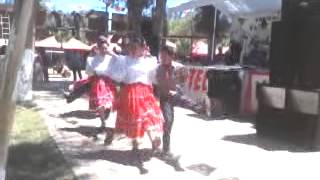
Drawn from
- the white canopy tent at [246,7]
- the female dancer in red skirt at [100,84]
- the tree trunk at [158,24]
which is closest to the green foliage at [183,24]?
the white canopy tent at [246,7]

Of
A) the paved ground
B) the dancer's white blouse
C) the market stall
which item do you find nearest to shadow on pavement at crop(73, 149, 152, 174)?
the paved ground

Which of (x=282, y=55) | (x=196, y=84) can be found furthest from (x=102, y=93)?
(x=196, y=84)

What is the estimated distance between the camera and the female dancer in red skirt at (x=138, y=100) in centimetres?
931

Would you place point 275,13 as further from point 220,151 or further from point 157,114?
point 157,114

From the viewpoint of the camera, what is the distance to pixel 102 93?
38.8 feet

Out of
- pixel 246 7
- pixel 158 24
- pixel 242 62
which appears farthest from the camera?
pixel 246 7

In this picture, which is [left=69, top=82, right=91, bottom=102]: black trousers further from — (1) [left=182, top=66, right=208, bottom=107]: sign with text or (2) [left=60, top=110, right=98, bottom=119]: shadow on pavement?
(1) [left=182, top=66, right=208, bottom=107]: sign with text

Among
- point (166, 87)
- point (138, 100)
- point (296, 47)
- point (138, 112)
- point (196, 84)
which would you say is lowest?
point (196, 84)

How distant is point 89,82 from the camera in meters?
12.4

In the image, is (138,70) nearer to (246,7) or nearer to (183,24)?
(246,7)

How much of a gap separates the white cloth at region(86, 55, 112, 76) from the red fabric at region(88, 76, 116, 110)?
121 mm

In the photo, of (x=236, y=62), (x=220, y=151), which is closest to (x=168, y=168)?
(x=220, y=151)

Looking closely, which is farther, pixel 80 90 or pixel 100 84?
pixel 80 90

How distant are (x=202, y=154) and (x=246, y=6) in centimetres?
1158
